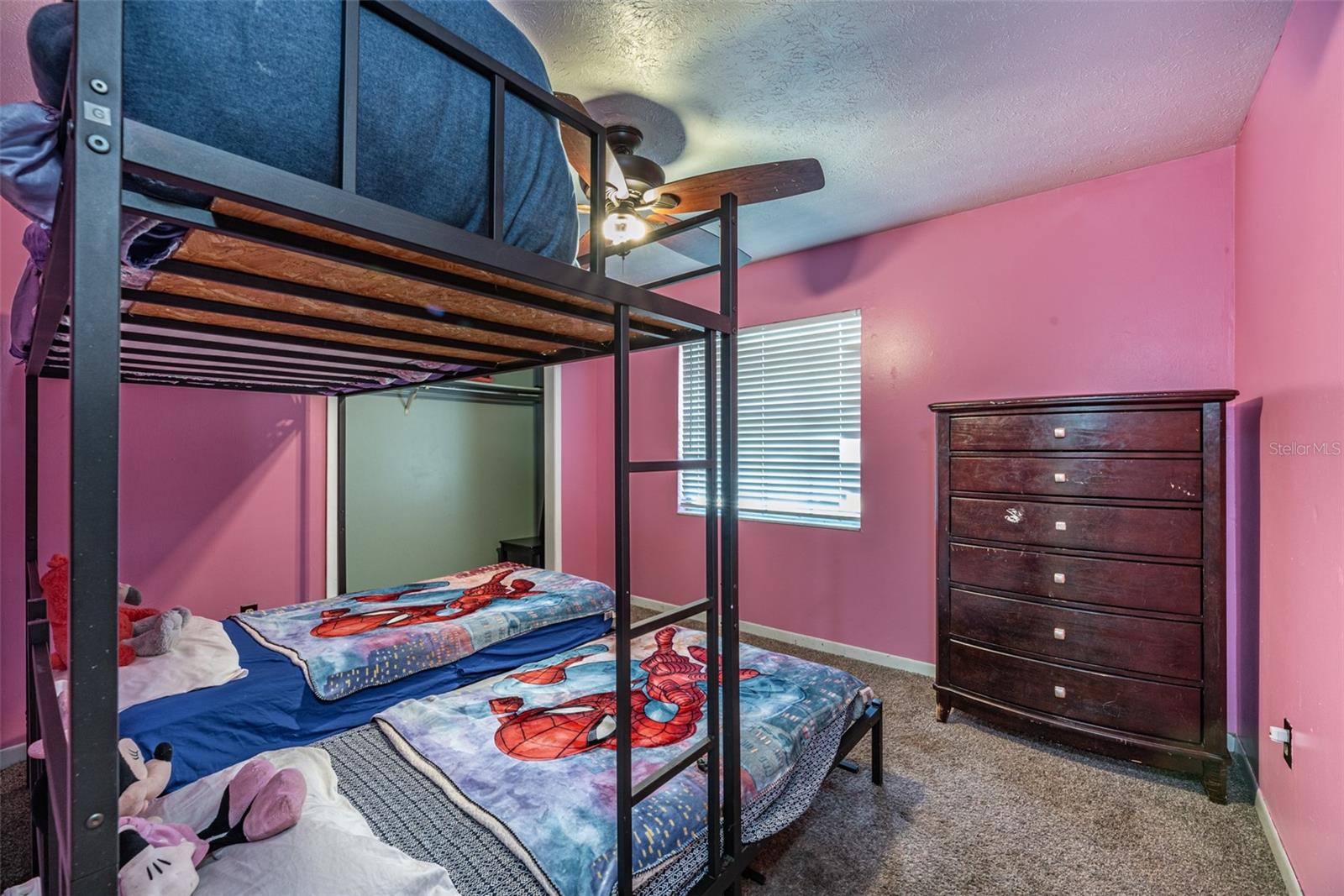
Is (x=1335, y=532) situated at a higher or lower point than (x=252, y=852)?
higher

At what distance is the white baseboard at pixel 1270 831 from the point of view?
163 centimetres

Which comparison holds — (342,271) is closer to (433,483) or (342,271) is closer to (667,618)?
(667,618)

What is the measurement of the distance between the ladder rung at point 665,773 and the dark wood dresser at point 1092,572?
1.72 m

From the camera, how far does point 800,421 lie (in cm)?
371

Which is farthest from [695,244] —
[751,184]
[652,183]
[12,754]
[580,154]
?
[12,754]

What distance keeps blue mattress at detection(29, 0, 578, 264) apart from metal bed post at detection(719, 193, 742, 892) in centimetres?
57

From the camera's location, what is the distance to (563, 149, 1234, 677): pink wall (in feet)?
8.16

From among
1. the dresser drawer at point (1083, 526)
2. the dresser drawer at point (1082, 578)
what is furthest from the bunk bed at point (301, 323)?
the dresser drawer at point (1083, 526)

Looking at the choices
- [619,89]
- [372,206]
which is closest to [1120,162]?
[619,89]

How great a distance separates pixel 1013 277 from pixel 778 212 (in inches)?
49.0

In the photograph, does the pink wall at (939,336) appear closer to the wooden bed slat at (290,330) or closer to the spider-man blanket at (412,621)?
the spider-man blanket at (412,621)

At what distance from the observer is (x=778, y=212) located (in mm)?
3031

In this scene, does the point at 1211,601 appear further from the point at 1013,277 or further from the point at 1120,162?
the point at 1120,162

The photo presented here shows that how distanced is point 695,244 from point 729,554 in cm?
175
